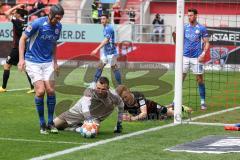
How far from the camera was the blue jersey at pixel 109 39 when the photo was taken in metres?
21.2

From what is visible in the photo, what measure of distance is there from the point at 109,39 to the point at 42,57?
9221mm

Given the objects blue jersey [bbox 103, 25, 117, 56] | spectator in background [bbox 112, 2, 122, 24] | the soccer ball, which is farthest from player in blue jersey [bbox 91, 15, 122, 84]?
spectator in background [bbox 112, 2, 122, 24]

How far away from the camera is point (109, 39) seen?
69.8 feet

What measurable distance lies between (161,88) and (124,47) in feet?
38.4

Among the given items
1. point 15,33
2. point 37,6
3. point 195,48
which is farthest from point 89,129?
point 37,6

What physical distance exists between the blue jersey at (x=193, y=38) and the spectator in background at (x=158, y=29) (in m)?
17.9

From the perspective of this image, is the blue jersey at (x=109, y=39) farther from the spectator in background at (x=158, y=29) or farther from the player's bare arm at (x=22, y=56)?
the spectator in background at (x=158, y=29)

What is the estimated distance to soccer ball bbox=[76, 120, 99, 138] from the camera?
11.5 m

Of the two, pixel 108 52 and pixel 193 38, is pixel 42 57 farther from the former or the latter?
pixel 108 52

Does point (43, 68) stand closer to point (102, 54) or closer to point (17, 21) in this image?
point (17, 21)

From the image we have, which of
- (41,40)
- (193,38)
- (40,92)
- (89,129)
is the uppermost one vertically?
(41,40)

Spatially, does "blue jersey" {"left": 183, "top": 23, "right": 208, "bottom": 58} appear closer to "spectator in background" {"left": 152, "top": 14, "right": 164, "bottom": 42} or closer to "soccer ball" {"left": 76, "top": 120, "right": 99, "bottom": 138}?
"soccer ball" {"left": 76, "top": 120, "right": 99, "bottom": 138}

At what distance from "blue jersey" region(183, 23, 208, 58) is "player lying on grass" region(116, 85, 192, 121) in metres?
3.11

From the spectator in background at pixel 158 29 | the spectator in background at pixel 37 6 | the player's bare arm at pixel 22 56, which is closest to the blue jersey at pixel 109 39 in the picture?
the player's bare arm at pixel 22 56
